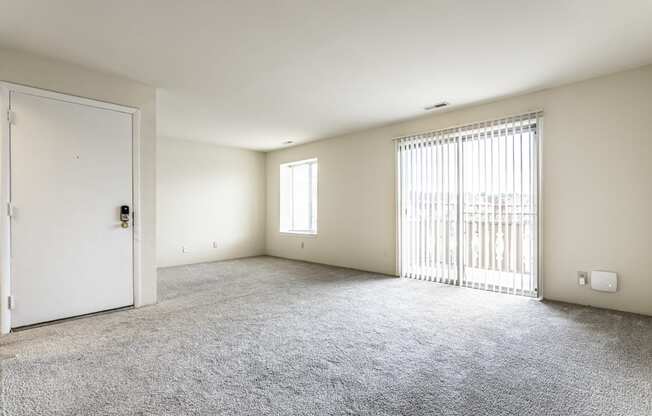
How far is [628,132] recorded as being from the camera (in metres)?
3.33

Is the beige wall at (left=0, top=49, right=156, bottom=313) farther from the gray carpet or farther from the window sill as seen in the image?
the window sill

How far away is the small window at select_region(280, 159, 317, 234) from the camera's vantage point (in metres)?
7.33

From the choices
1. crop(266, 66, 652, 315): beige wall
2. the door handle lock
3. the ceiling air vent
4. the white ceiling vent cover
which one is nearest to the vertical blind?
crop(266, 66, 652, 315): beige wall

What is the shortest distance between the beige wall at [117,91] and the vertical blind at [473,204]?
11.6ft

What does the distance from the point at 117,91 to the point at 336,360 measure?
11.5 feet

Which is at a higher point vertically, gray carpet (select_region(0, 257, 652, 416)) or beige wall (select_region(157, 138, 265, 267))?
beige wall (select_region(157, 138, 265, 267))

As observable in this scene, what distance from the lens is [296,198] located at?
7.59 metres

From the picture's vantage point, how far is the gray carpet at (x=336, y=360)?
70.7 inches

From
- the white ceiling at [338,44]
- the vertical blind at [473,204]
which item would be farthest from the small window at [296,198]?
the white ceiling at [338,44]

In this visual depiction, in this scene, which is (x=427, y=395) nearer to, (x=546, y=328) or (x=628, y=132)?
(x=546, y=328)

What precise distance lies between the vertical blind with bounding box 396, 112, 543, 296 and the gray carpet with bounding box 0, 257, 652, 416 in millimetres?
588

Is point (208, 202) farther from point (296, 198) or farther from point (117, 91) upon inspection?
point (117, 91)

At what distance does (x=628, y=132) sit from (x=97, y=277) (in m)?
5.68

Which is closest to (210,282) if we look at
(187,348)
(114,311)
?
(114,311)
